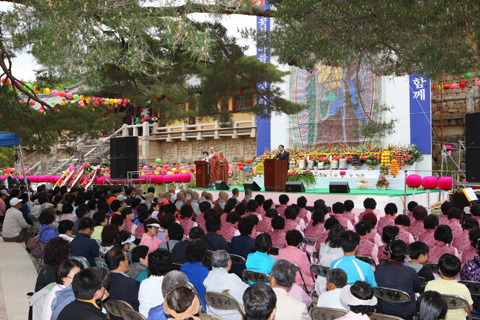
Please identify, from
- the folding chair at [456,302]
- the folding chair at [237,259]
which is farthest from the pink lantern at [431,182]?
the folding chair at [456,302]

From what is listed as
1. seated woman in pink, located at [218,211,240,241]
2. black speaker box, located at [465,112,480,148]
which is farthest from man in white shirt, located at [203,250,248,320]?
black speaker box, located at [465,112,480,148]

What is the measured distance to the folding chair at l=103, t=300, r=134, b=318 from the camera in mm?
3014

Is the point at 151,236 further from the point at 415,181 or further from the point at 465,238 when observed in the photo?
the point at 415,181

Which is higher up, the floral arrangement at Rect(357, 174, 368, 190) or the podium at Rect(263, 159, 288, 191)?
the podium at Rect(263, 159, 288, 191)

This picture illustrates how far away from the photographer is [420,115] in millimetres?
16750

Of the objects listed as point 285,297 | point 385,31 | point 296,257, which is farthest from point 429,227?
point 285,297

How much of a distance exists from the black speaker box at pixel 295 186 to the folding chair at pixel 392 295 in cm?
882

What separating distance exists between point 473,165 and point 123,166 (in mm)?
10116

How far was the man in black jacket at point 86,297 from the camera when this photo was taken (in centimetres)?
259

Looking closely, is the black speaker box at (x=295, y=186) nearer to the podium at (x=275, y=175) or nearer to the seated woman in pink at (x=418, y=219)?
the podium at (x=275, y=175)

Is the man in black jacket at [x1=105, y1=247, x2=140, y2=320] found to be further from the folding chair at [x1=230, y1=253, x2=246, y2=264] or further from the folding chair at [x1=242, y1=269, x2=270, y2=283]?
the folding chair at [x1=230, y1=253, x2=246, y2=264]

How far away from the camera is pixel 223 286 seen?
3541 millimetres

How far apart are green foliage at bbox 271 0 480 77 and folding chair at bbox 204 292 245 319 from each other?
4.23 metres

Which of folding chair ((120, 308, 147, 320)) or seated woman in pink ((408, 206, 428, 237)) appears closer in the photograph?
folding chair ((120, 308, 147, 320))
